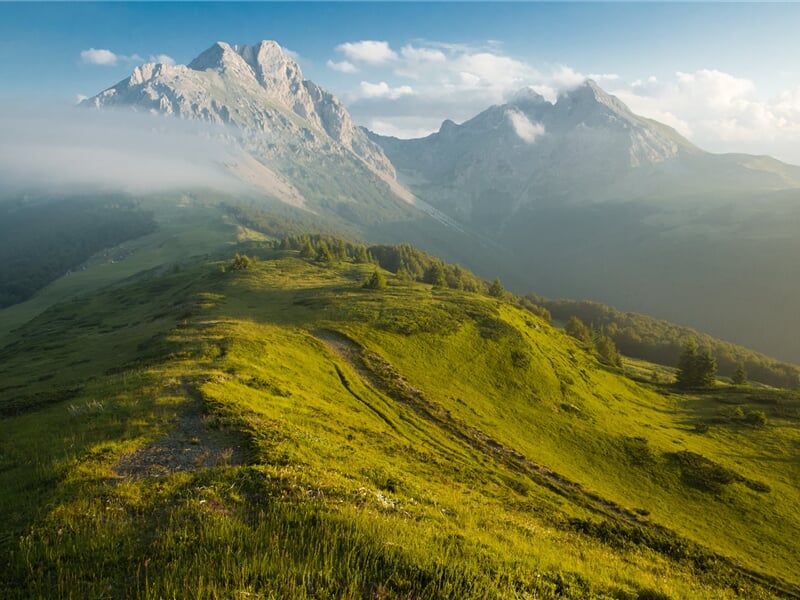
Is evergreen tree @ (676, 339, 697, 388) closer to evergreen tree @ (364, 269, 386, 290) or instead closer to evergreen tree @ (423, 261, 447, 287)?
evergreen tree @ (364, 269, 386, 290)

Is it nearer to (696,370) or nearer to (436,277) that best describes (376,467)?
(696,370)

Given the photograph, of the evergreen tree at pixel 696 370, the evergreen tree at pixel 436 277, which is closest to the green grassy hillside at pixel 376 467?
the evergreen tree at pixel 696 370

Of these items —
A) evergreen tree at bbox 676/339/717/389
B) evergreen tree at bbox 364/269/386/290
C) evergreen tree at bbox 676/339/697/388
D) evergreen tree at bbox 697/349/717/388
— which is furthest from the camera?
evergreen tree at bbox 364/269/386/290

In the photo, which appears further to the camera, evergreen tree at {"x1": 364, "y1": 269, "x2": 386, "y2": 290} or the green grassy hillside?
evergreen tree at {"x1": 364, "y1": 269, "x2": 386, "y2": 290}

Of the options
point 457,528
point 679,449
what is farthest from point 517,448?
point 457,528

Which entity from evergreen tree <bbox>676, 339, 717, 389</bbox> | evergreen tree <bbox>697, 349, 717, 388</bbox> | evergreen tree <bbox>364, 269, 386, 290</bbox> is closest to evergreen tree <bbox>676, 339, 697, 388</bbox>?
evergreen tree <bbox>676, 339, 717, 389</bbox>

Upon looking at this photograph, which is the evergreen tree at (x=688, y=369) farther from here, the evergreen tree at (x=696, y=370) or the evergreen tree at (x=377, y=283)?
the evergreen tree at (x=377, y=283)

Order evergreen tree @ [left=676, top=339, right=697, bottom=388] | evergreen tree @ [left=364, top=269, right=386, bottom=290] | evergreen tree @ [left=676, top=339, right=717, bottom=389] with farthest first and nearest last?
evergreen tree @ [left=364, top=269, right=386, bottom=290], evergreen tree @ [left=676, top=339, right=697, bottom=388], evergreen tree @ [left=676, top=339, right=717, bottom=389]

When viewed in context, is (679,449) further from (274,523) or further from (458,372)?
(274,523)
